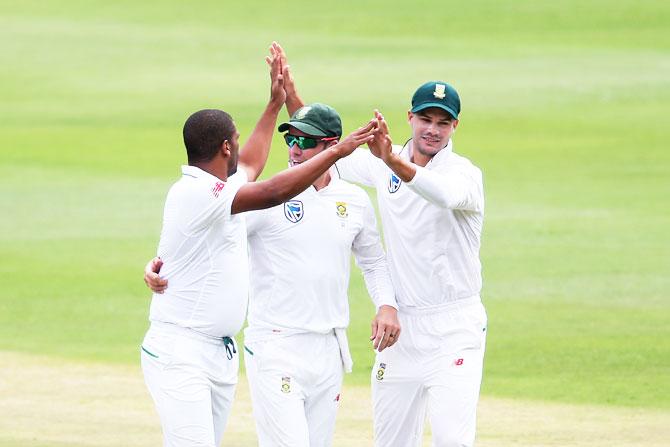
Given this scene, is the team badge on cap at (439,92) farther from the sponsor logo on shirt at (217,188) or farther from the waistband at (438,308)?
→ the sponsor logo on shirt at (217,188)

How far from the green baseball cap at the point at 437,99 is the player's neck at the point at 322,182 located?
1.90ft

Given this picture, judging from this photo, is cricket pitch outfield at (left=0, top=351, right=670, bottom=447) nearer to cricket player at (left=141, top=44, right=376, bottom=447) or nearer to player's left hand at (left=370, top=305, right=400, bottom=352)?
player's left hand at (left=370, top=305, right=400, bottom=352)

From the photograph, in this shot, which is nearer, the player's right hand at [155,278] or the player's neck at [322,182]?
the player's right hand at [155,278]

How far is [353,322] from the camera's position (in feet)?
45.2

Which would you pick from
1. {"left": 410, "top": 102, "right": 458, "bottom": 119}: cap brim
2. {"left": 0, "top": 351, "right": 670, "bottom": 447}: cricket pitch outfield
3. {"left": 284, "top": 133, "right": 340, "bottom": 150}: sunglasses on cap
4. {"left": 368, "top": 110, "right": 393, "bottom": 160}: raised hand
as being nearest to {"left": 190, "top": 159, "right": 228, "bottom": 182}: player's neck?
{"left": 284, "top": 133, "right": 340, "bottom": 150}: sunglasses on cap

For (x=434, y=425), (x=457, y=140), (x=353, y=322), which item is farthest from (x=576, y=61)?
(x=434, y=425)

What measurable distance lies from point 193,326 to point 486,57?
2483cm

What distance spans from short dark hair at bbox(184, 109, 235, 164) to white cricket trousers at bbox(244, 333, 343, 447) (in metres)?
0.99

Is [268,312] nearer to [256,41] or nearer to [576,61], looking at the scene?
[576,61]

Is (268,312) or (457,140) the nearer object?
(268,312)

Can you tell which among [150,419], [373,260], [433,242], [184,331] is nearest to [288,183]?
[184,331]

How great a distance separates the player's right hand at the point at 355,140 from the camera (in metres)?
6.77

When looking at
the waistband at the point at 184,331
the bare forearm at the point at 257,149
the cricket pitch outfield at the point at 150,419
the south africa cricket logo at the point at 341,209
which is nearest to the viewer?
the waistband at the point at 184,331

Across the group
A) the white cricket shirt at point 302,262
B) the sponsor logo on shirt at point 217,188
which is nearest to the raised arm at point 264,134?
the white cricket shirt at point 302,262
